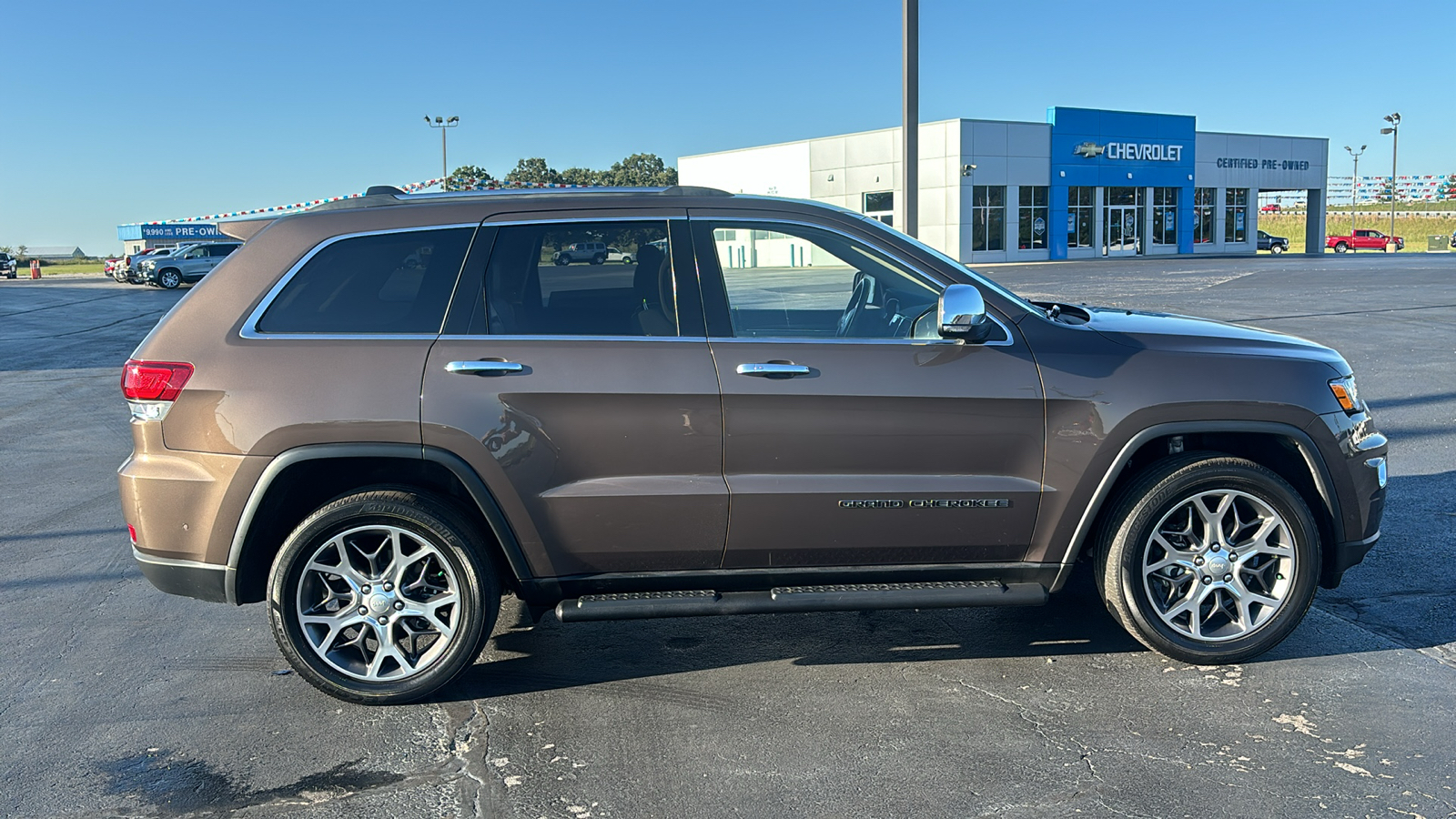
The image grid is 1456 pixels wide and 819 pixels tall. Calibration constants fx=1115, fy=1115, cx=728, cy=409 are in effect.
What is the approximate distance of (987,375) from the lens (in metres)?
4.21

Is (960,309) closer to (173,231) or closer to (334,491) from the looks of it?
(334,491)

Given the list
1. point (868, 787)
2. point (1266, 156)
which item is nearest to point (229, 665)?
point (868, 787)

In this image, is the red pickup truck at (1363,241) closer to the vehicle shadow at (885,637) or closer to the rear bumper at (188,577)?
the vehicle shadow at (885,637)

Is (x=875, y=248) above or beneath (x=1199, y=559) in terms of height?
above

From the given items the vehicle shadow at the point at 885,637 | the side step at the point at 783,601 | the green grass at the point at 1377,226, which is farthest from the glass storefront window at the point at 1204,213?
the side step at the point at 783,601

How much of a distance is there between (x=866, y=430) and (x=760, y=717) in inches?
44.2

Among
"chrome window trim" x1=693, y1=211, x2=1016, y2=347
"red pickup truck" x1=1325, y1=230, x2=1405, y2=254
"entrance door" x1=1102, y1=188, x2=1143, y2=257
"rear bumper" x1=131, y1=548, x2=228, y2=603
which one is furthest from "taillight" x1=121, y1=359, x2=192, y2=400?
"red pickup truck" x1=1325, y1=230, x2=1405, y2=254

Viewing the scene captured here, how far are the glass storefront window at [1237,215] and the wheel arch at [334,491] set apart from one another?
6677 cm

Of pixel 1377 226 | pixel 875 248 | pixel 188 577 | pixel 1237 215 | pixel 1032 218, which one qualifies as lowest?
pixel 188 577

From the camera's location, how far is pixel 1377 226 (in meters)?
93.2

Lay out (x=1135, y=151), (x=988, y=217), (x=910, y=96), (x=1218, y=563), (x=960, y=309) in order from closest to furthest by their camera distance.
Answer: (x=960, y=309) → (x=1218, y=563) → (x=910, y=96) → (x=988, y=217) → (x=1135, y=151)

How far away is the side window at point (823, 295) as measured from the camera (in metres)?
4.27

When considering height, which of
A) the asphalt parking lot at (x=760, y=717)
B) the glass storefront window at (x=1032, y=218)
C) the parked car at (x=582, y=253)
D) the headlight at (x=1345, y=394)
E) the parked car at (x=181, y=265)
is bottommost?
the asphalt parking lot at (x=760, y=717)

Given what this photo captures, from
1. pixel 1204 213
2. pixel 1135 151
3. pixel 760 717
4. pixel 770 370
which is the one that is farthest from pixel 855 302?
pixel 1204 213
